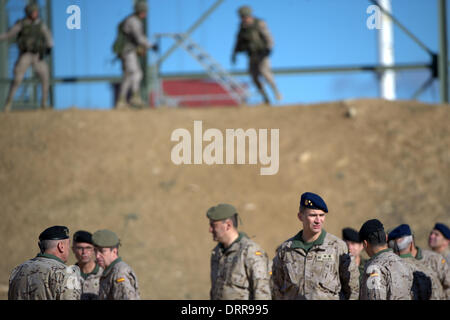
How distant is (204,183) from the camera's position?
14641 mm

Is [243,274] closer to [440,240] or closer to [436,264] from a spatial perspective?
[436,264]

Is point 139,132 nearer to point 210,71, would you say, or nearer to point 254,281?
point 210,71

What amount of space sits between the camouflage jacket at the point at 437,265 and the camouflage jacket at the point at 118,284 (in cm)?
310

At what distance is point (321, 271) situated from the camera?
6.12 m

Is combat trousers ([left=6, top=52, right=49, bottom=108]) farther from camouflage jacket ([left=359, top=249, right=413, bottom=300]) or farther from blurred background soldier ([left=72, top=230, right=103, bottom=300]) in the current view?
camouflage jacket ([left=359, top=249, right=413, bottom=300])

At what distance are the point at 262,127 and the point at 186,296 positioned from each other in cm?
495

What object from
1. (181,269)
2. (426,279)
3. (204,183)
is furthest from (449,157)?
(426,279)

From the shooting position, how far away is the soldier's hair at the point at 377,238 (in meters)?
5.89

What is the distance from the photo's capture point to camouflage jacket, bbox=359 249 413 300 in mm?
5688

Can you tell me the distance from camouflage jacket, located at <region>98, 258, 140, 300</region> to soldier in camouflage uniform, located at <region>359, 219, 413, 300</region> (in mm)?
2006

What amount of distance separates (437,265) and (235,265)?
8.00 ft

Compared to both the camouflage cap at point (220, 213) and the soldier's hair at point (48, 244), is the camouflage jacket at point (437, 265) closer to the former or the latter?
the camouflage cap at point (220, 213)

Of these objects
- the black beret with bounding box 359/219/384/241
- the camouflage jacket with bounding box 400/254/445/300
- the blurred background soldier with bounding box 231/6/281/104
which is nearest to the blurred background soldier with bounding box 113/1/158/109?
the blurred background soldier with bounding box 231/6/281/104

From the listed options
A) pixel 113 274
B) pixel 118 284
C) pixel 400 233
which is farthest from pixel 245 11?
pixel 118 284
